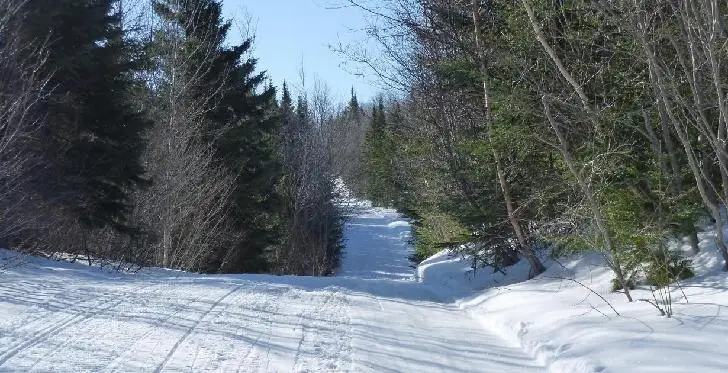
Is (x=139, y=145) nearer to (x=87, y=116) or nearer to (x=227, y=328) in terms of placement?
(x=87, y=116)

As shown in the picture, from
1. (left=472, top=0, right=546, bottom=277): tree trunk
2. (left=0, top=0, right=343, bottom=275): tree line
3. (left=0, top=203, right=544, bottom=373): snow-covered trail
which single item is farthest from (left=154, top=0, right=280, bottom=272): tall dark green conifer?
(left=472, top=0, right=546, bottom=277): tree trunk

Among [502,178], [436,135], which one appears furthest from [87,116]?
[502,178]

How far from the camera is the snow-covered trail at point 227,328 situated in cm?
621

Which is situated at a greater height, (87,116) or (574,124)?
(87,116)

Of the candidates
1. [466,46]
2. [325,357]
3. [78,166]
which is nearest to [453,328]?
[325,357]

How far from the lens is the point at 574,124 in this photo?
1021 cm

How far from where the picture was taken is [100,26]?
16469mm

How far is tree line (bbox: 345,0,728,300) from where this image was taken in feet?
24.3

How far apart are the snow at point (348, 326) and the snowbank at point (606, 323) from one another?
0.02 meters

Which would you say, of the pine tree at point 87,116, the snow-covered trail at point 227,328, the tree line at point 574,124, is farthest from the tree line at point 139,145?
the tree line at point 574,124

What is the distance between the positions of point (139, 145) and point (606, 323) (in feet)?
44.1

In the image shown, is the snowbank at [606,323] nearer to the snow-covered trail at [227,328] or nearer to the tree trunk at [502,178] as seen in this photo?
the snow-covered trail at [227,328]

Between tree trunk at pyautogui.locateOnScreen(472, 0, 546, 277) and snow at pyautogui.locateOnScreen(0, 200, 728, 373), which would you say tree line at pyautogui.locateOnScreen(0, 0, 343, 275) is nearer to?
snow at pyautogui.locateOnScreen(0, 200, 728, 373)

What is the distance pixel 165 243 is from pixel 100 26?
661 centimetres
